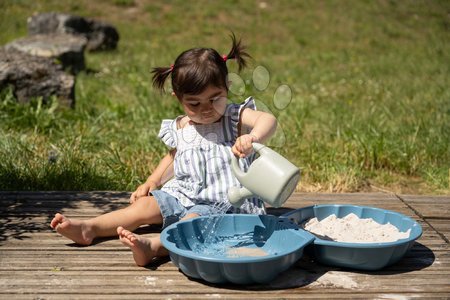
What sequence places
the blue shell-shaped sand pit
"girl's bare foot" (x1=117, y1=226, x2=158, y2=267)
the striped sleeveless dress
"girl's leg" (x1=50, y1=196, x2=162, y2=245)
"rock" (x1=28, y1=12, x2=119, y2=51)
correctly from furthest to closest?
"rock" (x1=28, y1=12, x2=119, y2=51) < the striped sleeveless dress < "girl's leg" (x1=50, y1=196, x2=162, y2=245) < "girl's bare foot" (x1=117, y1=226, x2=158, y2=267) < the blue shell-shaped sand pit

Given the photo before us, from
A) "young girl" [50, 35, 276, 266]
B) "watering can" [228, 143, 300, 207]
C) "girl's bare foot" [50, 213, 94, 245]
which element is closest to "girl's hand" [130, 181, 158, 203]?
"young girl" [50, 35, 276, 266]

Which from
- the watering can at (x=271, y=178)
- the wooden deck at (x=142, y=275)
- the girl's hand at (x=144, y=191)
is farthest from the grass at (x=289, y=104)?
the wooden deck at (x=142, y=275)

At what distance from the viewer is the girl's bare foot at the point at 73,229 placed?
2686mm

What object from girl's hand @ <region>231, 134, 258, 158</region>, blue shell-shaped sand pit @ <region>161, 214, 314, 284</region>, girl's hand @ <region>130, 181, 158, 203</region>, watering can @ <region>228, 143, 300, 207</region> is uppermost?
girl's hand @ <region>231, 134, 258, 158</region>

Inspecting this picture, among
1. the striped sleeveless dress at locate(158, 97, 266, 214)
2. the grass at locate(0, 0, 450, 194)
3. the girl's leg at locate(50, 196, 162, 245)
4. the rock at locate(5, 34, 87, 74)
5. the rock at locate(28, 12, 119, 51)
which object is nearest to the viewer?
the girl's leg at locate(50, 196, 162, 245)

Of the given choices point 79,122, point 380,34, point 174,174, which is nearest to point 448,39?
Result: point 380,34

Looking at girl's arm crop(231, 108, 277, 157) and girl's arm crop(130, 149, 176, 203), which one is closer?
girl's arm crop(231, 108, 277, 157)

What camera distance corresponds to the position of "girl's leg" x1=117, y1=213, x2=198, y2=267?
2480 mm

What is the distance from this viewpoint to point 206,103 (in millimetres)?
2812

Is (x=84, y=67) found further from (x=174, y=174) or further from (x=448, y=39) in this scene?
(x=448, y=39)

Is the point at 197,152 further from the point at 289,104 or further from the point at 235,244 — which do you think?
the point at 289,104

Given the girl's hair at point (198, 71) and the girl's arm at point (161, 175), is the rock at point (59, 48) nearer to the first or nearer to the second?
the girl's arm at point (161, 175)

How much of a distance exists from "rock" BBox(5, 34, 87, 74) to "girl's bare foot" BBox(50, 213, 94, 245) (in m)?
4.85

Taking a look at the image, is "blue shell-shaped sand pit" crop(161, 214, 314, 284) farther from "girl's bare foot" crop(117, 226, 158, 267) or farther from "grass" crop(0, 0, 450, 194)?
"grass" crop(0, 0, 450, 194)
